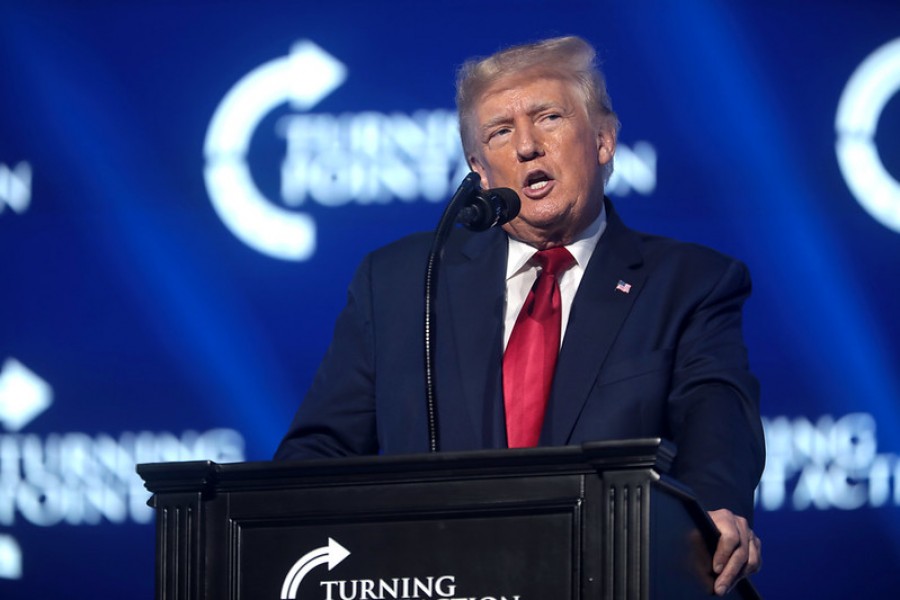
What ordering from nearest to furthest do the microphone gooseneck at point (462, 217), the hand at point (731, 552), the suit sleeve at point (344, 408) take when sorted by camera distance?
the hand at point (731, 552) < the microphone gooseneck at point (462, 217) < the suit sleeve at point (344, 408)

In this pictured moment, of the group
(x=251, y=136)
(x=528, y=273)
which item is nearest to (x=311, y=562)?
(x=528, y=273)

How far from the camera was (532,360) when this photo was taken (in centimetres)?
212

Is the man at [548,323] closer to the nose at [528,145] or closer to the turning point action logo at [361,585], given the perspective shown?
the nose at [528,145]

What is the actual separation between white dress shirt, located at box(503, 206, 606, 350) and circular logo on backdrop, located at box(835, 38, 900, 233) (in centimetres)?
102

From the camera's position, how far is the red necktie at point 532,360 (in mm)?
2076

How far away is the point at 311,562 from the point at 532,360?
0.71m

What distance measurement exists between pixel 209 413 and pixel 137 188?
1.94 feet

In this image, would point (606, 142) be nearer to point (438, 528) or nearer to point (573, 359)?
point (573, 359)

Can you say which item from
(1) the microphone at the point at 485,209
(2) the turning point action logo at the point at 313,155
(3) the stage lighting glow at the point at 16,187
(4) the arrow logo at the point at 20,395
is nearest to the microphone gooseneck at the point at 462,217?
(1) the microphone at the point at 485,209

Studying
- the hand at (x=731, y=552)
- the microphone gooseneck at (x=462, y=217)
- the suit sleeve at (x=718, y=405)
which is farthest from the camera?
the microphone gooseneck at (x=462, y=217)

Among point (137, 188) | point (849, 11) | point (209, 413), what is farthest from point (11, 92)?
point (849, 11)

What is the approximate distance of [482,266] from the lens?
2.28 m

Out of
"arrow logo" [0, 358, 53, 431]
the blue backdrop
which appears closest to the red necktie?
the blue backdrop

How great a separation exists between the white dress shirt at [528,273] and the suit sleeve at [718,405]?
0.72 ft
